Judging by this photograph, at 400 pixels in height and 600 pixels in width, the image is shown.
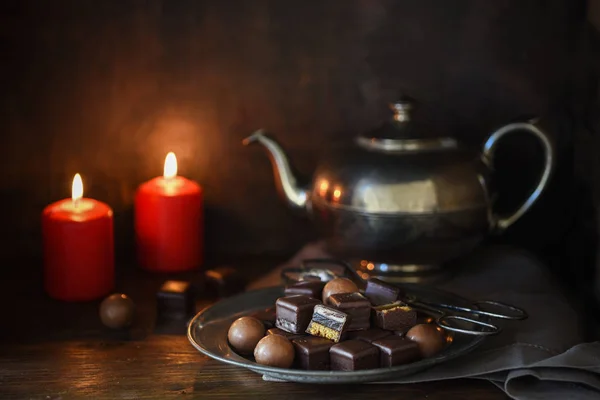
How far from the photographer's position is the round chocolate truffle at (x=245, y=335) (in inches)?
31.2

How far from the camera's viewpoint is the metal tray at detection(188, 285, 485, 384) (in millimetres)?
730

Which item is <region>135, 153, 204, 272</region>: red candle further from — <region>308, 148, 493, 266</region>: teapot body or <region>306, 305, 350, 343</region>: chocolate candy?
<region>306, 305, 350, 343</region>: chocolate candy

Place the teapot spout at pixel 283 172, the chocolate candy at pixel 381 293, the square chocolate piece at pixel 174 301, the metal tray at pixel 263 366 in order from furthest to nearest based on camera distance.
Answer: the teapot spout at pixel 283 172, the square chocolate piece at pixel 174 301, the chocolate candy at pixel 381 293, the metal tray at pixel 263 366

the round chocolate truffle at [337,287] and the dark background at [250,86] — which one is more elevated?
the dark background at [250,86]

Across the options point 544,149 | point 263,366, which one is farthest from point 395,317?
point 544,149

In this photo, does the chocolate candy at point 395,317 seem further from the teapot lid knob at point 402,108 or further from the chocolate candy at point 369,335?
the teapot lid knob at point 402,108

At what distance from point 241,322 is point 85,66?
0.51 meters

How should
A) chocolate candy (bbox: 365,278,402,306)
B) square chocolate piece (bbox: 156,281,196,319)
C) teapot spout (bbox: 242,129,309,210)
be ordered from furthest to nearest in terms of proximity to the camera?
teapot spout (bbox: 242,129,309,210), square chocolate piece (bbox: 156,281,196,319), chocolate candy (bbox: 365,278,402,306)

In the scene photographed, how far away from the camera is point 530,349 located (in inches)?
31.6

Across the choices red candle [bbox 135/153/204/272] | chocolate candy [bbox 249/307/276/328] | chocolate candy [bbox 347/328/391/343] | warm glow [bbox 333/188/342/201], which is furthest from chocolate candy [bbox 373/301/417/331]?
red candle [bbox 135/153/204/272]

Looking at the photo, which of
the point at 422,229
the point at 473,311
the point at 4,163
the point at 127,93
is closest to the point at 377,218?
the point at 422,229

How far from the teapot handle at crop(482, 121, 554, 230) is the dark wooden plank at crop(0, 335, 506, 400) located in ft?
1.06

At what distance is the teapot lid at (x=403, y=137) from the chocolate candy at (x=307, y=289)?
22cm

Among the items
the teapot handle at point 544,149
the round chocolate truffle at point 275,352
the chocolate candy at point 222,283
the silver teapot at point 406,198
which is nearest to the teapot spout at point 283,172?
the silver teapot at point 406,198
